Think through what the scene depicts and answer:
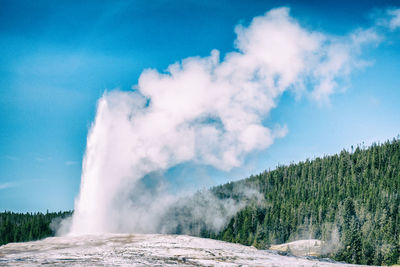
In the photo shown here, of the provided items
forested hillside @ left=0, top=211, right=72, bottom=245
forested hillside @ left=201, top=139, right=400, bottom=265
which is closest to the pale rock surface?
forested hillside @ left=201, top=139, right=400, bottom=265

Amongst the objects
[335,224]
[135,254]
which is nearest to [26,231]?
[335,224]

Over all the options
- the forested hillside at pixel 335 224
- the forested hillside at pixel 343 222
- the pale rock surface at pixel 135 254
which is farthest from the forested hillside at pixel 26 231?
the pale rock surface at pixel 135 254

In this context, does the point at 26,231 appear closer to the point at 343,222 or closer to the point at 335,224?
the point at 335,224

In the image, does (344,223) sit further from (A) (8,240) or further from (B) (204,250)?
(A) (8,240)

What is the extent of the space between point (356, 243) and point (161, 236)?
249ft

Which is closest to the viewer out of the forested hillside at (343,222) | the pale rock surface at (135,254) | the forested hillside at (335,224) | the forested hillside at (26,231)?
the pale rock surface at (135,254)

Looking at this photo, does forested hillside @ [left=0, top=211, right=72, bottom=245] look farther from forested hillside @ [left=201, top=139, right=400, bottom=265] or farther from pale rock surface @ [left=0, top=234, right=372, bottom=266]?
pale rock surface @ [left=0, top=234, right=372, bottom=266]

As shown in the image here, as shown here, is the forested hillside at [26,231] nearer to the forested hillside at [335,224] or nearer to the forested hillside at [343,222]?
the forested hillside at [335,224]

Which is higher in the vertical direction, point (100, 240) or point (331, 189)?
point (331, 189)

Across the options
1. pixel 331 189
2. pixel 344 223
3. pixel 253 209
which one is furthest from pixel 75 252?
pixel 331 189

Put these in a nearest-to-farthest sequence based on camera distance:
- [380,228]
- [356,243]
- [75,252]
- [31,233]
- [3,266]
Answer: [3,266] < [75,252] < [356,243] < [380,228] < [31,233]

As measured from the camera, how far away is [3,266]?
3994 centimetres

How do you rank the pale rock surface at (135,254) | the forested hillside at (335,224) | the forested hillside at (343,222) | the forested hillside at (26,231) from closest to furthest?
the pale rock surface at (135,254), the forested hillside at (343,222), the forested hillside at (335,224), the forested hillside at (26,231)

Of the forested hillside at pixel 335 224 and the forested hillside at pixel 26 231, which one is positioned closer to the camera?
the forested hillside at pixel 335 224
